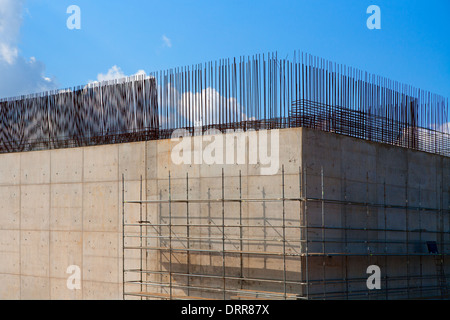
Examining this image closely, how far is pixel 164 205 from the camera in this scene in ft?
45.6

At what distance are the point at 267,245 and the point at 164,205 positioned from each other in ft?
9.63

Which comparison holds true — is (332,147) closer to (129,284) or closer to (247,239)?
(247,239)
